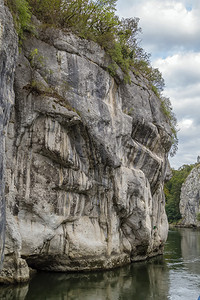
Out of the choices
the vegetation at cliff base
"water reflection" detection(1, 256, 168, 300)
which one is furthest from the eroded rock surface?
the vegetation at cliff base

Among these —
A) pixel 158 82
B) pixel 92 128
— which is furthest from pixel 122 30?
pixel 92 128

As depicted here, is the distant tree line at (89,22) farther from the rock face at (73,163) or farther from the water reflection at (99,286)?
the water reflection at (99,286)

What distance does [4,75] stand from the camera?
11008mm

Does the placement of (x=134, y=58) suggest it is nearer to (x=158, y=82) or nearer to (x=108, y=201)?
(x=158, y=82)

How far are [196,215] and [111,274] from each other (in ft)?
162

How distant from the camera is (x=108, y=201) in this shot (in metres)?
17.3

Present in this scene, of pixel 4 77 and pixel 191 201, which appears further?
pixel 191 201

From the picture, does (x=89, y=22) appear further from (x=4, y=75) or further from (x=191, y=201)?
(x=191, y=201)

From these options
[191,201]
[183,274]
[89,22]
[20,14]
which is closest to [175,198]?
[191,201]

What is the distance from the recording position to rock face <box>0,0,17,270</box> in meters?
10.3

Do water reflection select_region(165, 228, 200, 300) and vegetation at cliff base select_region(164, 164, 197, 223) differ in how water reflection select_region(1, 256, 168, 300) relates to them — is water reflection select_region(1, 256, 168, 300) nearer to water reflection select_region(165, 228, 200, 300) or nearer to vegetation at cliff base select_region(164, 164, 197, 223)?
water reflection select_region(165, 228, 200, 300)

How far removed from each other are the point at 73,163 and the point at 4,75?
5.71 meters

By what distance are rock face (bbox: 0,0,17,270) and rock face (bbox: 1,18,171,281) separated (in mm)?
2426

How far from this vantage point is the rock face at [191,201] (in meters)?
63.2
